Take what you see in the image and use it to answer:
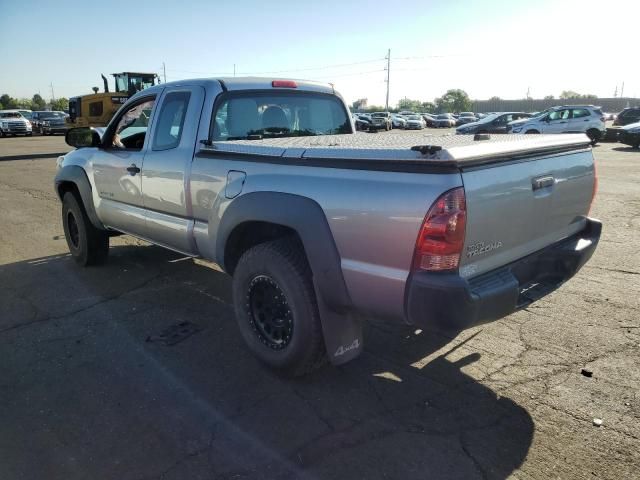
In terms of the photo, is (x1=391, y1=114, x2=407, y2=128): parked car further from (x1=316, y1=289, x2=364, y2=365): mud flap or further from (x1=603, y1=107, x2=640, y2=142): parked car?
(x1=316, y1=289, x2=364, y2=365): mud flap

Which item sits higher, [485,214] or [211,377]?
[485,214]

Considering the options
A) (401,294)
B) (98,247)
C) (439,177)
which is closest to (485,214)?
(439,177)

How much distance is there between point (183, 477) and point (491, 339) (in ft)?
8.05

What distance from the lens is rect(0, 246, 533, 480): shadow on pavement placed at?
2.47 metres

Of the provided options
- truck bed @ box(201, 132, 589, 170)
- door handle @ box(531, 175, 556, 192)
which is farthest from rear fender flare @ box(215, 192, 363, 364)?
door handle @ box(531, 175, 556, 192)

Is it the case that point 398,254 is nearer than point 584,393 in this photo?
Yes

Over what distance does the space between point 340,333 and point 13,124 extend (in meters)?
37.1

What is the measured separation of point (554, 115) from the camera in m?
21.9

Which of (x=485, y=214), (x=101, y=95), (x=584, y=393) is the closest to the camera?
(x=485, y=214)

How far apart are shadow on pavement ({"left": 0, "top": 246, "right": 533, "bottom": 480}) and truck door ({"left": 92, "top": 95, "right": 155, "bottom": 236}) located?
0.95 meters

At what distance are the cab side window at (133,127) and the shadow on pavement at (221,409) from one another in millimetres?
1816

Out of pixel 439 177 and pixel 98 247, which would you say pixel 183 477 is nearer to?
pixel 439 177

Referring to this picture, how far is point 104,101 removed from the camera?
2073cm

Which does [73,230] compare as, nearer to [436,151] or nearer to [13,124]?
[436,151]
